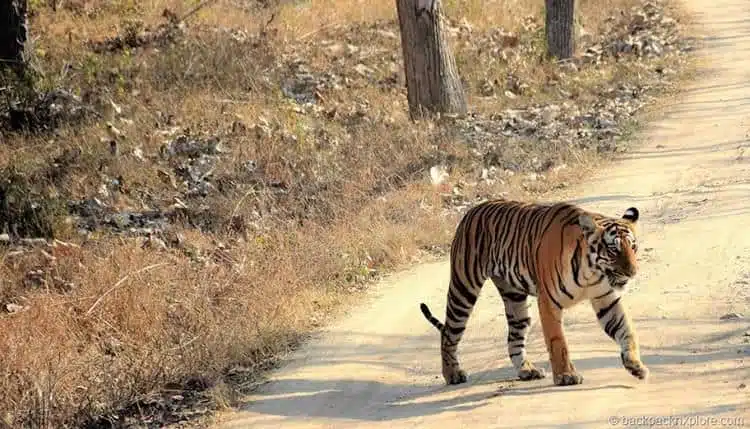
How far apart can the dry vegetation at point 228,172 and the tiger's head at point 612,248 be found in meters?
2.66

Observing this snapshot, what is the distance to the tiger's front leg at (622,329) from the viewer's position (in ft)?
21.0

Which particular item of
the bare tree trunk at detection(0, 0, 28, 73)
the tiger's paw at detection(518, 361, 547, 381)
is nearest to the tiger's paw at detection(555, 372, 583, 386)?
the tiger's paw at detection(518, 361, 547, 381)

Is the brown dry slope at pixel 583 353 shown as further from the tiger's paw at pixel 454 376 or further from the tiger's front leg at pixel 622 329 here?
the tiger's front leg at pixel 622 329

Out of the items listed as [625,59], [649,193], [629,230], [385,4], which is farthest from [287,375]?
[385,4]

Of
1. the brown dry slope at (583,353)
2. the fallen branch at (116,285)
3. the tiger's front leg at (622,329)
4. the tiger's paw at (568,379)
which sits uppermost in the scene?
the tiger's front leg at (622,329)

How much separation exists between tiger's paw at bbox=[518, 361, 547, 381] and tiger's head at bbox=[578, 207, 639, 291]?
0.99 metres

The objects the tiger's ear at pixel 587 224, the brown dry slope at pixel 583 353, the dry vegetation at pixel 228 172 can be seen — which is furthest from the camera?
the dry vegetation at pixel 228 172

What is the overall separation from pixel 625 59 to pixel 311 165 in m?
7.83

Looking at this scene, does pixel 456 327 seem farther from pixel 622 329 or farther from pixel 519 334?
pixel 622 329

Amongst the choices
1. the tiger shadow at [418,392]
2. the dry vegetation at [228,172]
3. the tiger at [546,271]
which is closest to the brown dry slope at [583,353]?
the tiger shadow at [418,392]

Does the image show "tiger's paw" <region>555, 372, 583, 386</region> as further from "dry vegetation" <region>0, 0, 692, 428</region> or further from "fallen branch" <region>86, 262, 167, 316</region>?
"fallen branch" <region>86, 262, 167, 316</region>

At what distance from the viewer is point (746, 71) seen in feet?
60.0

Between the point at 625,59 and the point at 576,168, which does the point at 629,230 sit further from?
the point at 625,59

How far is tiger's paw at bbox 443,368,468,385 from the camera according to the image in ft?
23.6
